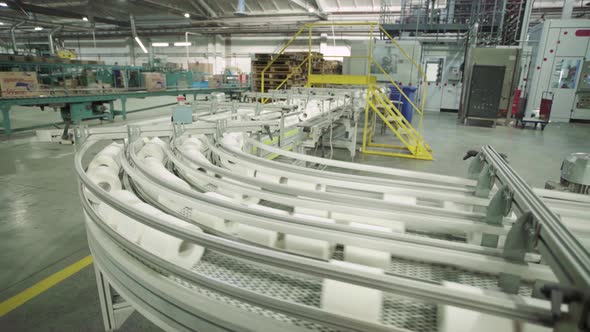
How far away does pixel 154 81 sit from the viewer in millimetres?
9969

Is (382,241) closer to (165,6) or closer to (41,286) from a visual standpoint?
(41,286)

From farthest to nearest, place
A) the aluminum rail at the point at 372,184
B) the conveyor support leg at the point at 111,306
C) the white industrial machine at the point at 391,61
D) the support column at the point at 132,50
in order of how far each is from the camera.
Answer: the support column at the point at 132,50, the white industrial machine at the point at 391,61, the conveyor support leg at the point at 111,306, the aluminum rail at the point at 372,184

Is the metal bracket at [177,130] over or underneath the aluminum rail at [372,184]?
over

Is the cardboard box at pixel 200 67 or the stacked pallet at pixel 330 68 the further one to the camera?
the cardboard box at pixel 200 67

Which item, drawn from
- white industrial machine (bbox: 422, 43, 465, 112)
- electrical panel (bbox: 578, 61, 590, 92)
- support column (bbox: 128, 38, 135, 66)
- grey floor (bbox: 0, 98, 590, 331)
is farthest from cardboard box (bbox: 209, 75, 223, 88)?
electrical panel (bbox: 578, 61, 590, 92)

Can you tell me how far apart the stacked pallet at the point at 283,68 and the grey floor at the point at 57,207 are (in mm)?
4716

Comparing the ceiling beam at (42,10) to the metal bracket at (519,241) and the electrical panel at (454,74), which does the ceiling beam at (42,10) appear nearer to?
the metal bracket at (519,241)

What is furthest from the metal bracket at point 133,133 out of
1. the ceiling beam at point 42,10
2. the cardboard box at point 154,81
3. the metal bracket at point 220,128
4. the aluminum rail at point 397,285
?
the ceiling beam at point 42,10

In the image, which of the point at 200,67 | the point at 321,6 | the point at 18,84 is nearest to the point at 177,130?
the point at 18,84

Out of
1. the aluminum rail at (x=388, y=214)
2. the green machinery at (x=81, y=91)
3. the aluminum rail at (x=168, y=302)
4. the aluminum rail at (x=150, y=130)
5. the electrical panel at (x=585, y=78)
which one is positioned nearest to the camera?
the aluminum rail at (x=168, y=302)

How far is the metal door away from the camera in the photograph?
30.9ft

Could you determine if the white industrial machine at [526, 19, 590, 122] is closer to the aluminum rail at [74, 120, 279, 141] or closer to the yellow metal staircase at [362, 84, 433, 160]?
the yellow metal staircase at [362, 84, 433, 160]

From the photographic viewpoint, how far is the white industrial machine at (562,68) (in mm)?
9617

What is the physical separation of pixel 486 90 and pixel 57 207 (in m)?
10.7
